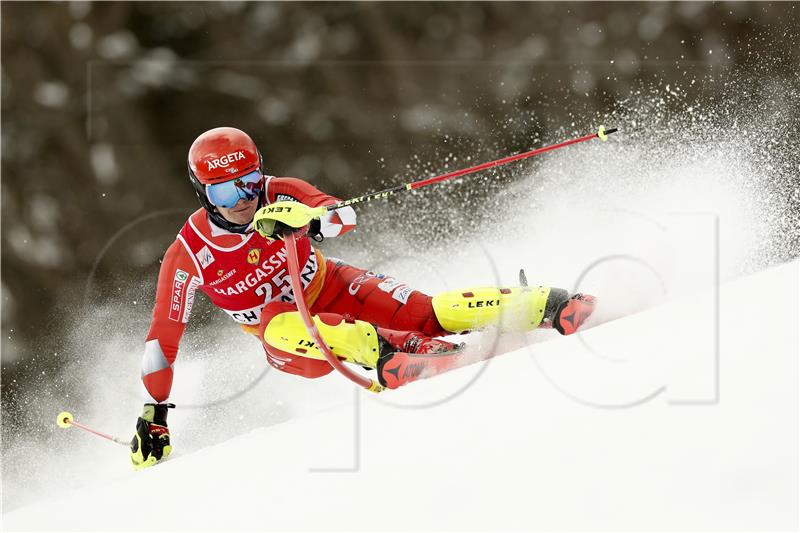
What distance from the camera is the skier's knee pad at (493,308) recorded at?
2633 mm

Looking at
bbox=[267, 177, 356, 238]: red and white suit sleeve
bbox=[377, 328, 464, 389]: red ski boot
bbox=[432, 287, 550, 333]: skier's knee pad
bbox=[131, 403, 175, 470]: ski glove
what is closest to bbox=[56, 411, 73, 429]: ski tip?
bbox=[131, 403, 175, 470]: ski glove

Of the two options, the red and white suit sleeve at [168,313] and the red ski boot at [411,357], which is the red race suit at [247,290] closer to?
the red and white suit sleeve at [168,313]

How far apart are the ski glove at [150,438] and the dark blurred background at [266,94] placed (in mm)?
1835

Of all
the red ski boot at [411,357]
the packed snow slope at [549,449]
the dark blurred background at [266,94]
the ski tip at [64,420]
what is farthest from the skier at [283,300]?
the dark blurred background at [266,94]

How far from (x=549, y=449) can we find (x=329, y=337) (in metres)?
0.80

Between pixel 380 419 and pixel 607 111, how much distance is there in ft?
8.80

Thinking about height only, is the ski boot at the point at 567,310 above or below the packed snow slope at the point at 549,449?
above

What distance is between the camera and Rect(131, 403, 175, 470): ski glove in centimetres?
273

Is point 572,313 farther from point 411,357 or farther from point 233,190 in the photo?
point 233,190

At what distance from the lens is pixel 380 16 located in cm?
462

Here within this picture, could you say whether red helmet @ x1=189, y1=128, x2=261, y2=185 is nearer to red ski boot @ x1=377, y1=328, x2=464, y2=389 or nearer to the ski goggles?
the ski goggles

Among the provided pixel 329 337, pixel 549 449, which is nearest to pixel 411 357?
pixel 329 337

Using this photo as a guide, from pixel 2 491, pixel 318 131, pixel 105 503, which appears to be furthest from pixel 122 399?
pixel 105 503

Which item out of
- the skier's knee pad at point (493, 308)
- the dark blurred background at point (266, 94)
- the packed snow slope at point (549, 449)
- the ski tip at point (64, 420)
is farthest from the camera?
the dark blurred background at point (266, 94)
